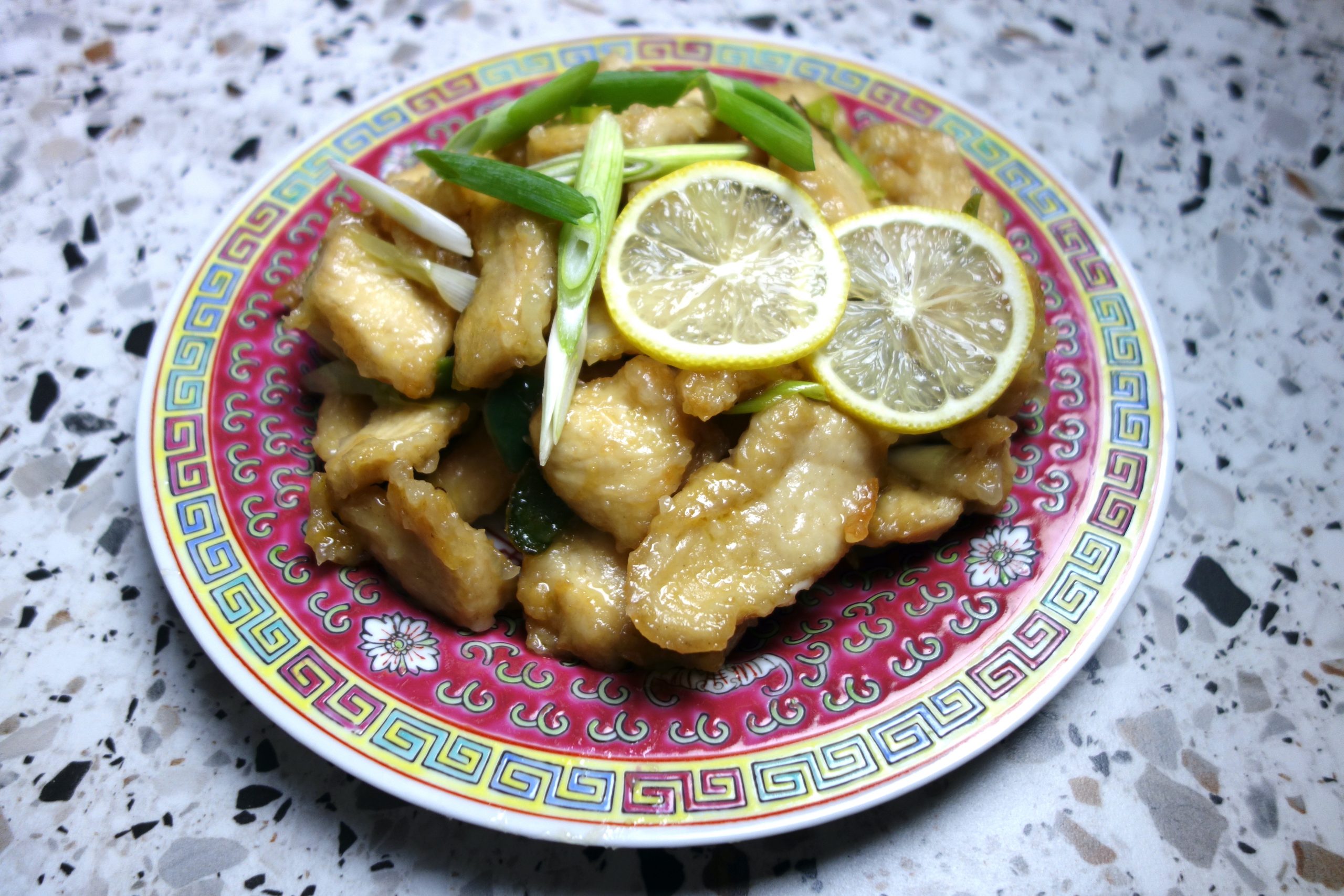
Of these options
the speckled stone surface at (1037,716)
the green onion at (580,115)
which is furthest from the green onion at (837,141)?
the speckled stone surface at (1037,716)

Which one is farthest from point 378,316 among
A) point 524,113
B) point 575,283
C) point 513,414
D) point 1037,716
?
point 1037,716

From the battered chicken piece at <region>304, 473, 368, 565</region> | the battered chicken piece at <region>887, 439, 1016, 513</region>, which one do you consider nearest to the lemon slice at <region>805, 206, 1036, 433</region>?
the battered chicken piece at <region>887, 439, 1016, 513</region>

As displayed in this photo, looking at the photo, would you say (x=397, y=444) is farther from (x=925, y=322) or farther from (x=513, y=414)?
(x=925, y=322)

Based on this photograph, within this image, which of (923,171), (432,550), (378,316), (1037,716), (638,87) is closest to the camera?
(432,550)

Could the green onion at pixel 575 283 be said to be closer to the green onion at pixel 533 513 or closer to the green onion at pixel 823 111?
the green onion at pixel 533 513

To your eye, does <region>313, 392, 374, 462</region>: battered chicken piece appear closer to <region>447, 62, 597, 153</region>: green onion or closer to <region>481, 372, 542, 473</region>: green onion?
<region>481, 372, 542, 473</region>: green onion

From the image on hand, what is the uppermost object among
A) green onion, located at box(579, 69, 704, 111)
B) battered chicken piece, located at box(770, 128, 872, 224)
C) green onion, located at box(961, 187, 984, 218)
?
green onion, located at box(579, 69, 704, 111)
